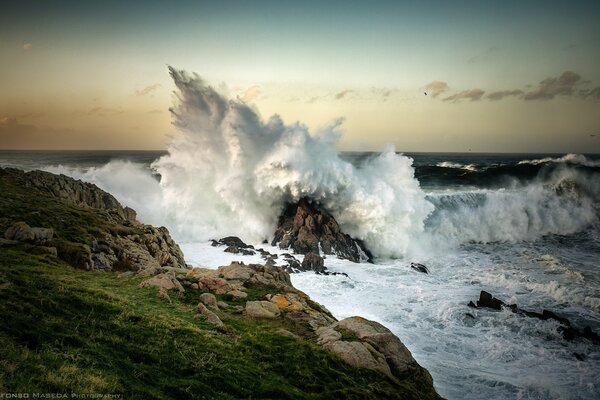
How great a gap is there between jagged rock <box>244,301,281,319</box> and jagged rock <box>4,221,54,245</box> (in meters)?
10.3

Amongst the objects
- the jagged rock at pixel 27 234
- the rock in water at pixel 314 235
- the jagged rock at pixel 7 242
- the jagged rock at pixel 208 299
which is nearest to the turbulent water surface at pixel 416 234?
the rock in water at pixel 314 235

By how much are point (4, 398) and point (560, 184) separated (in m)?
61.6

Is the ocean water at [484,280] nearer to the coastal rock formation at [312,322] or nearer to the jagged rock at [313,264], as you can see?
the jagged rock at [313,264]

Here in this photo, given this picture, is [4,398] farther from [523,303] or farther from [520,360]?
[523,303]

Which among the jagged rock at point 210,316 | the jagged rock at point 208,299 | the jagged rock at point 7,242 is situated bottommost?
the jagged rock at point 208,299

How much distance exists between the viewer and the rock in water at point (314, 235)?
30.0m

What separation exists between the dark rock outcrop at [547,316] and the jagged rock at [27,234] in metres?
22.9

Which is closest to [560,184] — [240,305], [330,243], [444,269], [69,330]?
[444,269]

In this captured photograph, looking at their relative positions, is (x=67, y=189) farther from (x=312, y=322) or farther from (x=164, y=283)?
(x=312, y=322)

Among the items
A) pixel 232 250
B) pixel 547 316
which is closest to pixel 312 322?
pixel 547 316

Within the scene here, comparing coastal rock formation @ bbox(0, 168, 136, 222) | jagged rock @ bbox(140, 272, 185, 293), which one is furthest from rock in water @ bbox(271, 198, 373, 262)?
jagged rock @ bbox(140, 272, 185, 293)

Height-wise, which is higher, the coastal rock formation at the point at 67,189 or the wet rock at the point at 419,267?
Answer: the coastal rock formation at the point at 67,189

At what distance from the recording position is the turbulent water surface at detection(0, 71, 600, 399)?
15297 millimetres

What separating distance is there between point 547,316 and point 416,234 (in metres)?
17.6
